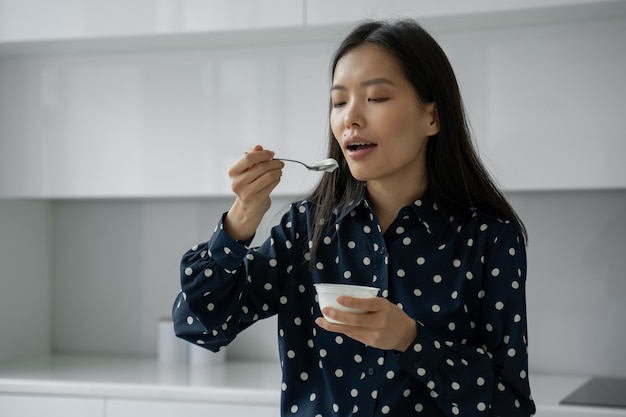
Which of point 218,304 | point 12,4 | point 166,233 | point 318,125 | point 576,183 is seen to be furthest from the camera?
point 166,233

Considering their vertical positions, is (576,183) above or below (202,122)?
below

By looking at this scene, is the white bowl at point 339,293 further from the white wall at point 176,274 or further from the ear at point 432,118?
the white wall at point 176,274

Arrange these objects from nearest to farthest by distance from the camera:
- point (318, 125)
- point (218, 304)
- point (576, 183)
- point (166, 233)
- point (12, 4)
A: 1. point (218, 304)
2. point (576, 183)
3. point (318, 125)
4. point (12, 4)
5. point (166, 233)

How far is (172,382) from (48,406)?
345 mm

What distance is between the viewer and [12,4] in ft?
8.70

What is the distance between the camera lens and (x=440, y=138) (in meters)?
1.46

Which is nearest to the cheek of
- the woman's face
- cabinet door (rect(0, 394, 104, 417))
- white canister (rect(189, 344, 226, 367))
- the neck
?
the woman's face

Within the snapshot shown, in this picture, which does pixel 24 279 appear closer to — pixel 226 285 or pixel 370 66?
pixel 226 285

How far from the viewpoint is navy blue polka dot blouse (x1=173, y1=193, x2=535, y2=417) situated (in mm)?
1282

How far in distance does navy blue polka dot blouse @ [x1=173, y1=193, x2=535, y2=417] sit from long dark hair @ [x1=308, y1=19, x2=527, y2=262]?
0.07ft

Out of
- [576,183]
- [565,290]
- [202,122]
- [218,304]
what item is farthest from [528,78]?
[218,304]

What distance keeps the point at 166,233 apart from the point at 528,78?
1.31m

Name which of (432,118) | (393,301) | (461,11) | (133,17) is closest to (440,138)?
(432,118)

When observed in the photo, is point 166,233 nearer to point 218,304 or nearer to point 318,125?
point 318,125
